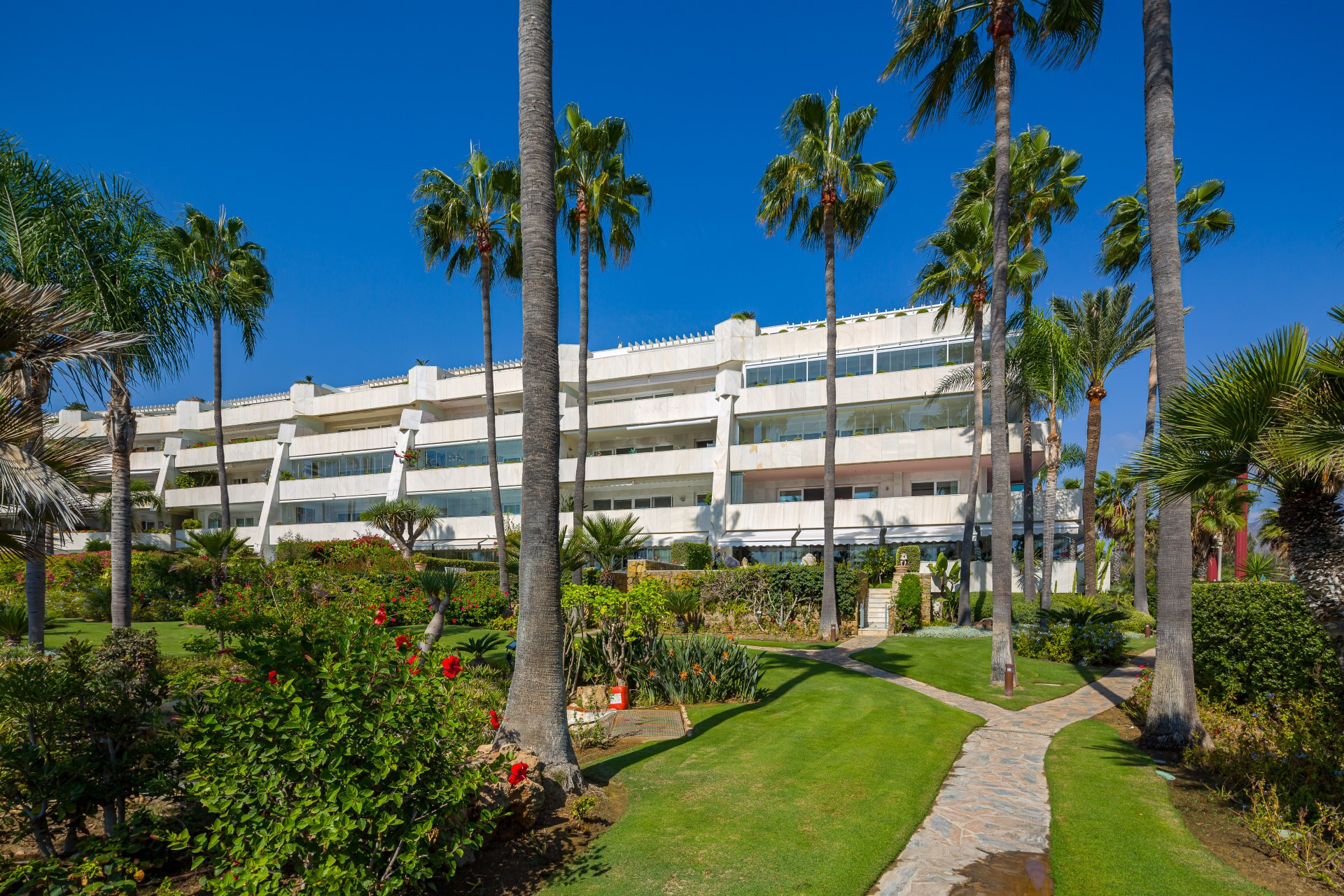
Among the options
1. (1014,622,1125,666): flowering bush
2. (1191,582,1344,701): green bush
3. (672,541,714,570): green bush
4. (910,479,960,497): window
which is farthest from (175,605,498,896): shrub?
(910,479,960,497): window

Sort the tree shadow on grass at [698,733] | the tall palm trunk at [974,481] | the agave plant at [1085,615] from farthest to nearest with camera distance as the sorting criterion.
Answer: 1. the tall palm trunk at [974,481]
2. the agave plant at [1085,615]
3. the tree shadow on grass at [698,733]

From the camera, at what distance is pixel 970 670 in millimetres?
15727

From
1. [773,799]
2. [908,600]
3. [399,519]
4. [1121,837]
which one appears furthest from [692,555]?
[1121,837]

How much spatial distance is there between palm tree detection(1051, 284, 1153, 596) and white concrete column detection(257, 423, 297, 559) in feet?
138

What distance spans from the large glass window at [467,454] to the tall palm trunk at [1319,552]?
1405 inches

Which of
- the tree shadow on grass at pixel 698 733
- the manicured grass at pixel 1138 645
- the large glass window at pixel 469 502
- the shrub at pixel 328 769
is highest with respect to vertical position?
the large glass window at pixel 469 502

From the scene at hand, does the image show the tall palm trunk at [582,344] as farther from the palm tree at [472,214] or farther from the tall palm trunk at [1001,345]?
the tall palm trunk at [1001,345]

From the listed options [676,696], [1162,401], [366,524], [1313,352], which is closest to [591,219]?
[676,696]

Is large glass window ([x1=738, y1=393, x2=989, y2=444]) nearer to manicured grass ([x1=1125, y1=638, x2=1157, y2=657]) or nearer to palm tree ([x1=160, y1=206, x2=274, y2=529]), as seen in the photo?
manicured grass ([x1=1125, y1=638, x2=1157, y2=657])

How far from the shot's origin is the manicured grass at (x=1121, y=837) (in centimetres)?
532

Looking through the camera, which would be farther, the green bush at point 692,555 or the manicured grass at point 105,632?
the green bush at point 692,555

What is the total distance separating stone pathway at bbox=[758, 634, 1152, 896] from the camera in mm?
5527

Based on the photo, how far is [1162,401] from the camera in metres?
8.21

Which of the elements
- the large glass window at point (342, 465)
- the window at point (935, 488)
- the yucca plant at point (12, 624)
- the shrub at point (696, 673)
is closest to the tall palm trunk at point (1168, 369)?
the shrub at point (696, 673)
